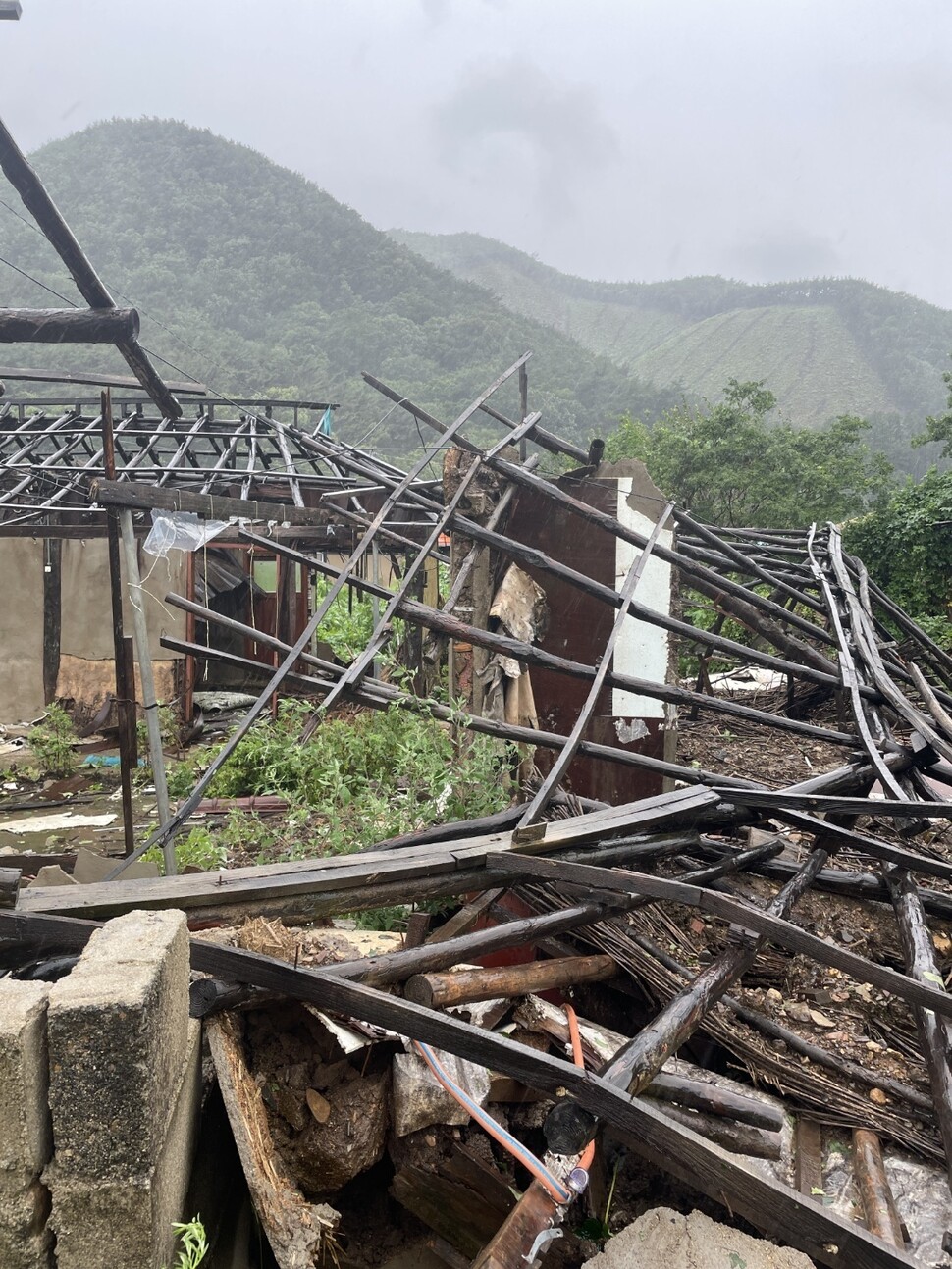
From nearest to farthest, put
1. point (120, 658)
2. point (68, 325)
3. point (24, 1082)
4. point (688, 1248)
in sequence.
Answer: point (24, 1082), point (688, 1248), point (68, 325), point (120, 658)

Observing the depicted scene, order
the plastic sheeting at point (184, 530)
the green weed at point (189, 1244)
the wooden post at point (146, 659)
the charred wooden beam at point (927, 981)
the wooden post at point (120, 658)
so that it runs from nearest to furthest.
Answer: the green weed at point (189, 1244) → the charred wooden beam at point (927, 981) → the wooden post at point (146, 659) → the wooden post at point (120, 658) → the plastic sheeting at point (184, 530)

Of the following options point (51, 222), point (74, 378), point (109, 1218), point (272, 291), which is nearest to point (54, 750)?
point (74, 378)

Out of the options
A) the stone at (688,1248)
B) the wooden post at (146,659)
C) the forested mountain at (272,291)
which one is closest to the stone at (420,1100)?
the stone at (688,1248)

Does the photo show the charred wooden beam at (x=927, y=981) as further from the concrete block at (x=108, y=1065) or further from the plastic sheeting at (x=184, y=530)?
the plastic sheeting at (x=184, y=530)

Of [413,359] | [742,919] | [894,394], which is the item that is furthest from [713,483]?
[894,394]

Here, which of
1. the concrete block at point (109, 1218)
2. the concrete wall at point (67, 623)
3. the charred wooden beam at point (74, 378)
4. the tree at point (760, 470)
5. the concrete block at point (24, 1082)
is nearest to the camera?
the concrete block at point (24, 1082)

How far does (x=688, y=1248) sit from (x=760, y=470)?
21472 millimetres

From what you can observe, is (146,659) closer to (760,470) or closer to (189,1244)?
(189,1244)

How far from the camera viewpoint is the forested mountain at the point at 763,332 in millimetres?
61406

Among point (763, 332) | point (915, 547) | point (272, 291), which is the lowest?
point (915, 547)

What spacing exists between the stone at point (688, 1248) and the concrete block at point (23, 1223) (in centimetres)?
142

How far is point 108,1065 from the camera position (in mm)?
1769

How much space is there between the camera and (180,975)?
213cm

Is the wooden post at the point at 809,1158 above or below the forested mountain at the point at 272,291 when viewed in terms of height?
below
